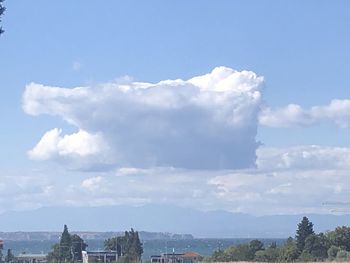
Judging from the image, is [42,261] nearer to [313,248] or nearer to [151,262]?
[151,262]

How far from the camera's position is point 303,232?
115438 mm

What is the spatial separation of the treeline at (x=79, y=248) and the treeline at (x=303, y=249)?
12.9 metres

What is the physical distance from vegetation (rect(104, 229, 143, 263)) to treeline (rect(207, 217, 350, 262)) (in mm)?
11547

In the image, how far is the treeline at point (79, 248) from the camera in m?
128

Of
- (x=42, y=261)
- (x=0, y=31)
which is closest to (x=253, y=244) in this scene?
(x=42, y=261)

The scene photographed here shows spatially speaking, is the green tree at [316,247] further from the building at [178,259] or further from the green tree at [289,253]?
the building at [178,259]

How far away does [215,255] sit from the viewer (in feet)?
408

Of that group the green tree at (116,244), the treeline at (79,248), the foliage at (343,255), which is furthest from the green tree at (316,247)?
the green tree at (116,244)

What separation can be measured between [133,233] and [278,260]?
3989 cm

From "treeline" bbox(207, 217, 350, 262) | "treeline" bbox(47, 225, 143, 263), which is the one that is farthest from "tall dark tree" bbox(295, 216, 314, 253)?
"treeline" bbox(47, 225, 143, 263)

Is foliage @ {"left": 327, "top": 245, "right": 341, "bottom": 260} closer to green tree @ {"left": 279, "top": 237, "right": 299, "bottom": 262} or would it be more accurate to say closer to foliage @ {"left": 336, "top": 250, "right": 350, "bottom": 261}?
foliage @ {"left": 336, "top": 250, "right": 350, "bottom": 261}

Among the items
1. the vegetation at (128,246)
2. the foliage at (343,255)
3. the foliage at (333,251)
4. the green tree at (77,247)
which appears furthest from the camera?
the green tree at (77,247)

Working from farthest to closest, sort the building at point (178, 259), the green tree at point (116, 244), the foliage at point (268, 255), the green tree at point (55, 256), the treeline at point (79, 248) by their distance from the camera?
the green tree at point (116, 244), the building at point (178, 259), the green tree at point (55, 256), the treeline at point (79, 248), the foliage at point (268, 255)

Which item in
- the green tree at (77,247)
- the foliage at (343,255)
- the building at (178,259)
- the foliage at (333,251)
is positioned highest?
the green tree at (77,247)
